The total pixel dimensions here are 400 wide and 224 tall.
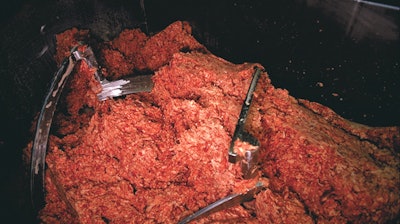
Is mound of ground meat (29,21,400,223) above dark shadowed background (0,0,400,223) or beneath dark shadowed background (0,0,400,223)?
beneath

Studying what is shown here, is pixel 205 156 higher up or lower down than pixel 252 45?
lower down

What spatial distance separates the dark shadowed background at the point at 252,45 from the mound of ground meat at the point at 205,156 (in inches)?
6.3

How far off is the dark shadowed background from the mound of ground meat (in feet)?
0.53

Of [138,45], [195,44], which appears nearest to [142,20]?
[138,45]

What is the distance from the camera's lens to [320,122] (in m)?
1.91

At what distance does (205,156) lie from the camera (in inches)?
79.3

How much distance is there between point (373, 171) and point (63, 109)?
2.80 m

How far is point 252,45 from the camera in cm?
225

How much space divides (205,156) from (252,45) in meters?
1.13

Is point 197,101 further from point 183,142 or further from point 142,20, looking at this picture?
point 142,20

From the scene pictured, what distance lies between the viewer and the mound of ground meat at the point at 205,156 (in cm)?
168

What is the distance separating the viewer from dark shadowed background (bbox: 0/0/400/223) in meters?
1.61

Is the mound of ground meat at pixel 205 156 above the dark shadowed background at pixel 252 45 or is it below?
below

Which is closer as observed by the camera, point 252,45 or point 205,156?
point 205,156
